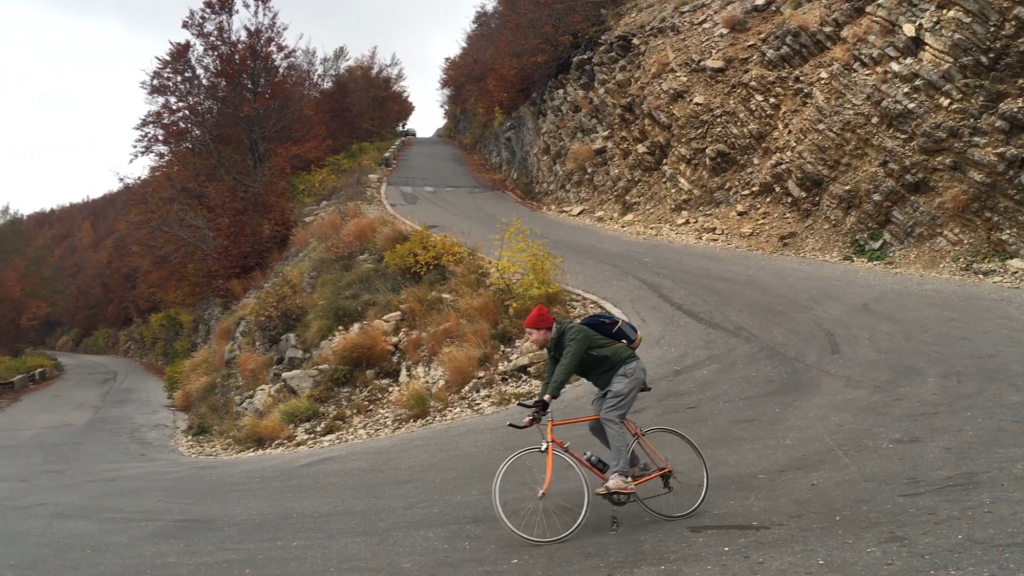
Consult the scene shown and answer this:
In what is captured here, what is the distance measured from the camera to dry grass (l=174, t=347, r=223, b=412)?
18344mm

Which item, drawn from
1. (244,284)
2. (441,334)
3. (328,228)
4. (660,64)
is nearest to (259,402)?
(441,334)

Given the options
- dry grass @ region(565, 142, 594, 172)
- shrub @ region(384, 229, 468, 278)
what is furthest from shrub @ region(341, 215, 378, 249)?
dry grass @ region(565, 142, 594, 172)

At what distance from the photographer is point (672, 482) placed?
5633mm

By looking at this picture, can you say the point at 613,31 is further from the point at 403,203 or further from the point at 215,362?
the point at 215,362

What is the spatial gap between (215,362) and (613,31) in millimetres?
18960

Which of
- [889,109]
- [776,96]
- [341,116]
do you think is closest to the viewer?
[889,109]

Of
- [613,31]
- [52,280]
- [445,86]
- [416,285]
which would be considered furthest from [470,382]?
[52,280]

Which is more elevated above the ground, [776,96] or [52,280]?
[776,96]

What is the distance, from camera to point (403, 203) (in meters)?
26.9

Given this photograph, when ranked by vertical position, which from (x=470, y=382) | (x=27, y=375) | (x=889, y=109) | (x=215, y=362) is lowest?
(x=27, y=375)

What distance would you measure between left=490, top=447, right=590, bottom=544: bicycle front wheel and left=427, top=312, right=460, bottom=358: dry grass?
7.23 m

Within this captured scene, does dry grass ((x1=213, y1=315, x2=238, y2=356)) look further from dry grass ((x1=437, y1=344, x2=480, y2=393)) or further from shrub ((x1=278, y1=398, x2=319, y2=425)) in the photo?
dry grass ((x1=437, y1=344, x2=480, y2=393))

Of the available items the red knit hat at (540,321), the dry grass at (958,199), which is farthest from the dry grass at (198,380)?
the dry grass at (958,199)

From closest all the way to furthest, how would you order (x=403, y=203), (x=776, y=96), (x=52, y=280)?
(x=776, y=96), (x=403, y=203), (x=52, y=280)
